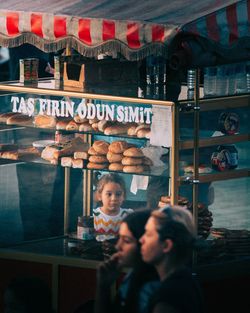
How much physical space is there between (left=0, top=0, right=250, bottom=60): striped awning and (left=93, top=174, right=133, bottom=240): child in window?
3.24 ft

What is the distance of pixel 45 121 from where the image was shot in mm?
8641

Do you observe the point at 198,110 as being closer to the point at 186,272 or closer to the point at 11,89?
the point at 11,89

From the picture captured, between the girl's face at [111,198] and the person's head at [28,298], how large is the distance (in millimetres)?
1226

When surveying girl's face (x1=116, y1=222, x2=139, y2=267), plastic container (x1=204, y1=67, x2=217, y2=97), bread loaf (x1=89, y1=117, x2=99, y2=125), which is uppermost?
plastic container (x1=204, y1=67, x2=217, y2=97)

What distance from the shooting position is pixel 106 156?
27.7 ft

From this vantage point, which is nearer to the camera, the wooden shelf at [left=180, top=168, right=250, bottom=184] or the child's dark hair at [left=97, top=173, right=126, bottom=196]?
the wooden shelf at [left=180, top=168, right=250, bottom=184]

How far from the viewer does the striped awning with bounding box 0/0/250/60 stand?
7602 mm

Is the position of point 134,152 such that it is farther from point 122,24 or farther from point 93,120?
point 122,24

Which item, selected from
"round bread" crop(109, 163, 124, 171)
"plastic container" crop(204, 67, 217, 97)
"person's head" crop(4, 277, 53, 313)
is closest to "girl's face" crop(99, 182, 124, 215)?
"round bread" crop(109, 163, 124, 171)

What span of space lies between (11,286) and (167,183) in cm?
137

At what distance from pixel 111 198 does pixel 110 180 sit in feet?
0.43

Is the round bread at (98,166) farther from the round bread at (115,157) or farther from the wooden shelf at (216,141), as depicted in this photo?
the wooden shelf at (216,141)

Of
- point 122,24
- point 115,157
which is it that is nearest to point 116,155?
point 115,157

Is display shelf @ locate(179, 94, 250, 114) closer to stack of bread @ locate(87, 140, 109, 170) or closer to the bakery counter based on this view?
stack of bread @ locate(87, 140, 109, 170)
